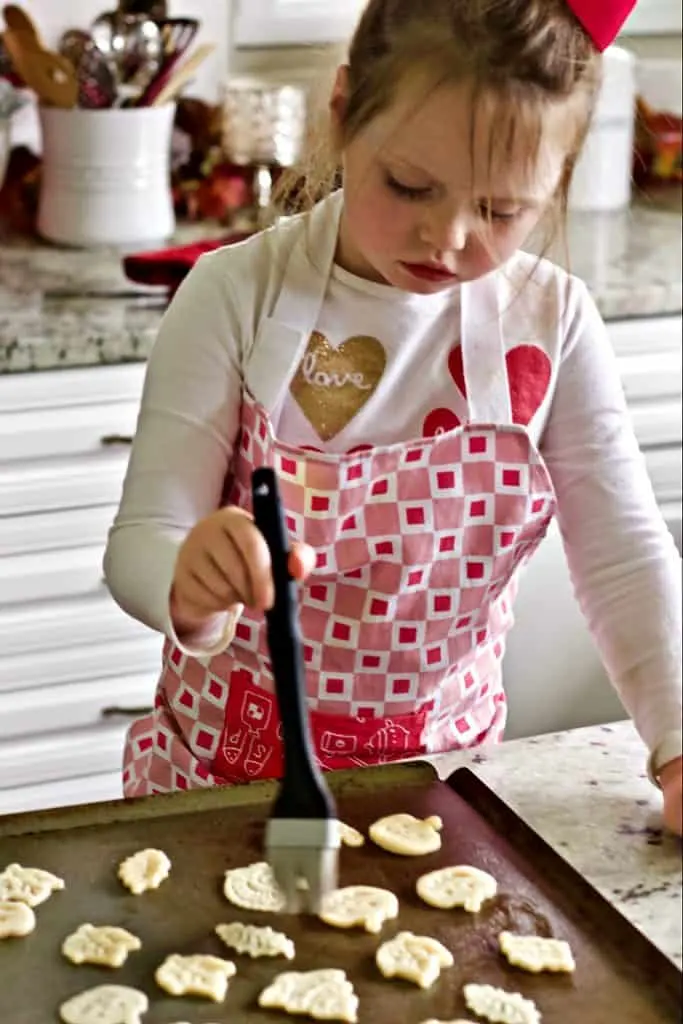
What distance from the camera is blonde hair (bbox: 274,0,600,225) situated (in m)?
0.96

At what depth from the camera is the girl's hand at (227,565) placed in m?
0.81

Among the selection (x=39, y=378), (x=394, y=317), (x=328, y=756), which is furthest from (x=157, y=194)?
(x=328, y=756)

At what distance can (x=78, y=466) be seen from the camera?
1828 millimetres

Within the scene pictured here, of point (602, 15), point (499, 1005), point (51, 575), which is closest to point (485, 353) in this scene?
point (602, 15)

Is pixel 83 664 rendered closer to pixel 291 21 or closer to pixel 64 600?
pixel 64 600

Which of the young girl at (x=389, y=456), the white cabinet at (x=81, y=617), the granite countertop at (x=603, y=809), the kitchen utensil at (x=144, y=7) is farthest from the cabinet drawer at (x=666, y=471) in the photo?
the granite countertop at (x=603, y=809)

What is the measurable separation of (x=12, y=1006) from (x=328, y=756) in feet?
1.09

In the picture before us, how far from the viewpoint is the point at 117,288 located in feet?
6.31

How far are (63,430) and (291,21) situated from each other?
87 cm

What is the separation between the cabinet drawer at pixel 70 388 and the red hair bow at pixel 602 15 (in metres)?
0.91

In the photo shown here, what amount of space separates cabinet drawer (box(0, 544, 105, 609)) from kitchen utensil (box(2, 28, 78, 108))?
59 centimetres

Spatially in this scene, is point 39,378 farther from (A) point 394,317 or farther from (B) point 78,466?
(A) point 394,317

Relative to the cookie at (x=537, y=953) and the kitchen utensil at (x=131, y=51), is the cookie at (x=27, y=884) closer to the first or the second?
the cookie at (x=537, y=953)

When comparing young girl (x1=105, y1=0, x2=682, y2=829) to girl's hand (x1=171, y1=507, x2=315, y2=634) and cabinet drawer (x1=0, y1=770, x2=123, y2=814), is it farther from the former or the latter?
cabinet drawer (x1=0, y1=770, x2=123, y2=814)
